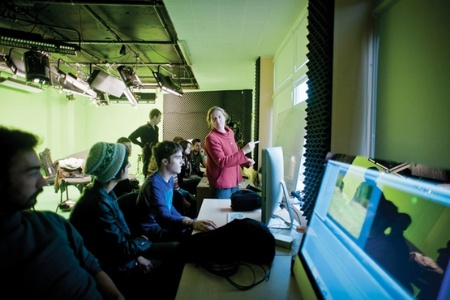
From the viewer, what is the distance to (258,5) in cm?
274

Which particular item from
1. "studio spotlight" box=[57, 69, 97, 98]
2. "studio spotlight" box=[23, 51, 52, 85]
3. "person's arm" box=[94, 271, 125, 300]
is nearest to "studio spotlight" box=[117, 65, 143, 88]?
"studio spotlight" box=[57, 69, 97, 98]

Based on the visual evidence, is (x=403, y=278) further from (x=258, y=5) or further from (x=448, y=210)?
(x=258, y=5)

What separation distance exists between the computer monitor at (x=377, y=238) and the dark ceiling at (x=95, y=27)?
3.59 meters

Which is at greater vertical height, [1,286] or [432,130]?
[432,130]

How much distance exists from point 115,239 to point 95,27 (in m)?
4.53

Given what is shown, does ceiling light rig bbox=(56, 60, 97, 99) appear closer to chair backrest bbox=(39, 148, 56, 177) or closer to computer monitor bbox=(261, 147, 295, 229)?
chair backrest bbox=(39, 148, 56, 177)

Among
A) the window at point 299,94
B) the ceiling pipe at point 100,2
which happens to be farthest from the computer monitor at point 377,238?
the ceiling pipe at point 100,2

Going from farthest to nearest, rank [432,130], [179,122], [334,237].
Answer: [179,122], [432,130], [334,237]

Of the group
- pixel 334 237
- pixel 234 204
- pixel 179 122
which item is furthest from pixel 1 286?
pixel 179 122

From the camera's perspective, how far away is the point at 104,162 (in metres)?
1.58

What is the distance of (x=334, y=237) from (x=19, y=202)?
3.67 feet

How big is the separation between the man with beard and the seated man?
2.94 ft

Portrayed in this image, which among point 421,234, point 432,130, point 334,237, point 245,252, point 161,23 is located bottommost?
point 245,252

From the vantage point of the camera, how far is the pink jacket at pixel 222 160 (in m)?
2.61
